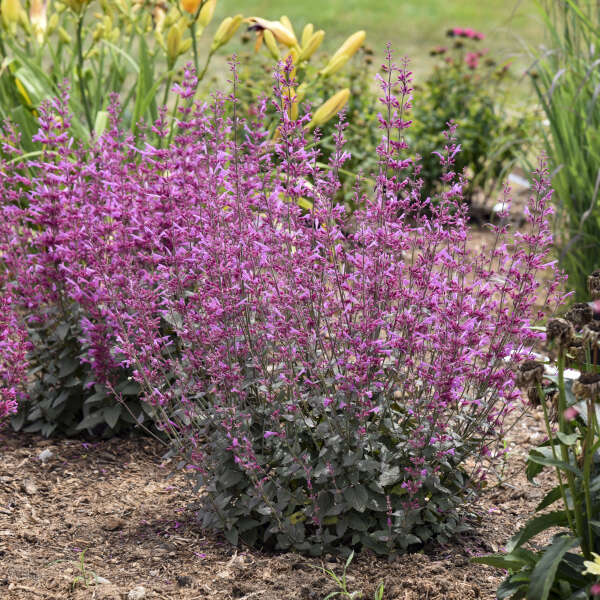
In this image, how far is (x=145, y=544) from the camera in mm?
2812

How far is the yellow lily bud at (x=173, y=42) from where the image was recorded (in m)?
4.03

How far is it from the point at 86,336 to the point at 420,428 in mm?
1565

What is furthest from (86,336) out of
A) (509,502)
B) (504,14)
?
(504,14)

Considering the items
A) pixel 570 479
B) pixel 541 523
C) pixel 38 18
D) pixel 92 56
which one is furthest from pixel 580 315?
pixel 92 56

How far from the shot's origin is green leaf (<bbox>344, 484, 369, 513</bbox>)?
2.48 meters

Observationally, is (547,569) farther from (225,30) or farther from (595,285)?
(225,30)

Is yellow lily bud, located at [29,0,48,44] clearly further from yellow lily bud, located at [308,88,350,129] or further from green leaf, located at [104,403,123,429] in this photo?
green leaf, located at [104,403,123,429]

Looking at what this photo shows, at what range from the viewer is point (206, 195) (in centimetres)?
273

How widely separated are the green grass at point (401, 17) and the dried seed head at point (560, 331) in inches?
516

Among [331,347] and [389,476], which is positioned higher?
[331,347]

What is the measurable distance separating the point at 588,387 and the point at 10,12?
12.4 ft

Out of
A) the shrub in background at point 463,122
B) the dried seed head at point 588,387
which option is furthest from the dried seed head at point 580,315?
the shrub in background at point 463,122

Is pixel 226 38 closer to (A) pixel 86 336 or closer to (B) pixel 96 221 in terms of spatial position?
(B) pixel 96 221

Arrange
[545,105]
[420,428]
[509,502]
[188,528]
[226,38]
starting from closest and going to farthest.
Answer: [420,428] < [188,528] < [509,502] < [226,38] < [545,105]
